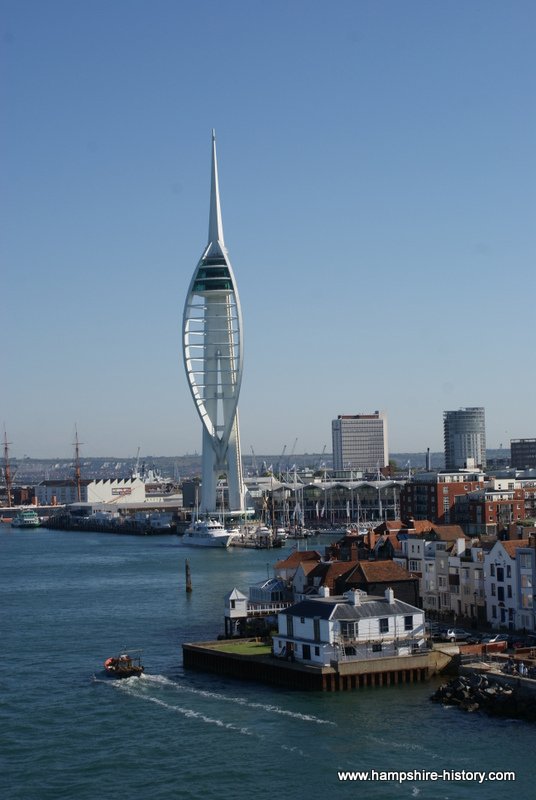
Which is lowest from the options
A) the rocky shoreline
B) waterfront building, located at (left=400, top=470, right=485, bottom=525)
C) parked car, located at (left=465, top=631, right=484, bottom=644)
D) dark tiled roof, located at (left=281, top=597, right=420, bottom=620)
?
the rocky shoreline

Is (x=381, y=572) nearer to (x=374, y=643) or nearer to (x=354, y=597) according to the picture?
(x=354, y=597)

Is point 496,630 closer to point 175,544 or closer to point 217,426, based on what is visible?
point 175,544

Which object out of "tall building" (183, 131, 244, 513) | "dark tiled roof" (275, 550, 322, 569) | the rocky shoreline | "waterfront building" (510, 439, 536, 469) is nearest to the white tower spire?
"tall building" (183, 131, 244, 513)

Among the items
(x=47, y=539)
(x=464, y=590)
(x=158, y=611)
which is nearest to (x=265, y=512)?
(x=47, y=539)

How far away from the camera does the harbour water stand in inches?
890

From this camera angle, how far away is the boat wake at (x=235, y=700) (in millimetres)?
→ 26516

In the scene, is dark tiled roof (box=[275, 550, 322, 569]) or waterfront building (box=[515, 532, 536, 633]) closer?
waterfront building (box=[515, 532, 536, 633])

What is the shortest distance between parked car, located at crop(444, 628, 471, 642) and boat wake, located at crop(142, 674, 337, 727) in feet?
20.6

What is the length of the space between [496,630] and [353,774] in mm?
12814

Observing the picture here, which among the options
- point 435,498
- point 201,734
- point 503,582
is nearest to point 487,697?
point 201,734

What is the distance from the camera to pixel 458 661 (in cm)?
3009

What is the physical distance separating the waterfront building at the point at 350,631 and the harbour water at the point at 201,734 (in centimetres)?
120

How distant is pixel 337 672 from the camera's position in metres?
29.0

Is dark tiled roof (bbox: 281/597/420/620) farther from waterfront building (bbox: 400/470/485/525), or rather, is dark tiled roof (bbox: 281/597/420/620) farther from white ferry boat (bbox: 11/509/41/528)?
white ferry boat (bbox: 11/509/41/528)
